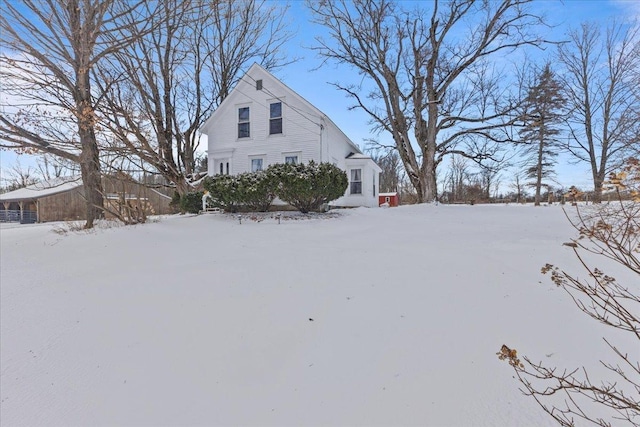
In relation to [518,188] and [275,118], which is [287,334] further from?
[518,188]

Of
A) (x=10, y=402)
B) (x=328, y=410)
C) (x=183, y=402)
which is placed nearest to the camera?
(x=328, y=410)

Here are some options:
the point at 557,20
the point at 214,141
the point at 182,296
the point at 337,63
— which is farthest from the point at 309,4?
the point at 182,296

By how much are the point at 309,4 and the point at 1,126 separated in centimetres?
1274

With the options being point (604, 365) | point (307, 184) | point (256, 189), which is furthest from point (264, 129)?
point (604, 365)

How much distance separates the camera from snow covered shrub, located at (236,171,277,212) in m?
9.87

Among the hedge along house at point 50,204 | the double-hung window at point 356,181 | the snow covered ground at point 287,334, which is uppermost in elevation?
the double-hung window at point 356,181

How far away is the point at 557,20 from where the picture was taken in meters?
12.7

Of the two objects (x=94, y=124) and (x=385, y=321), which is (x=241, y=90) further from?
(x=385, y=321)

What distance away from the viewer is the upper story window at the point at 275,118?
13031 millimetres

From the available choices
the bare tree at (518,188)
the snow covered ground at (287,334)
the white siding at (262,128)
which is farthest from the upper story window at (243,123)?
the bare tree at (518,188)

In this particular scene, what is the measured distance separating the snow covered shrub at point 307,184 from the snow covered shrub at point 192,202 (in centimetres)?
387

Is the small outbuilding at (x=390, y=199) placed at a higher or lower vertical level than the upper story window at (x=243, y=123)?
lower

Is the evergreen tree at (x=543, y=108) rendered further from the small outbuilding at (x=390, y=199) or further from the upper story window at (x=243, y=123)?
the upper story window at (x=243, y=123)

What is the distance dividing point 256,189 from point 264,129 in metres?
4.43
